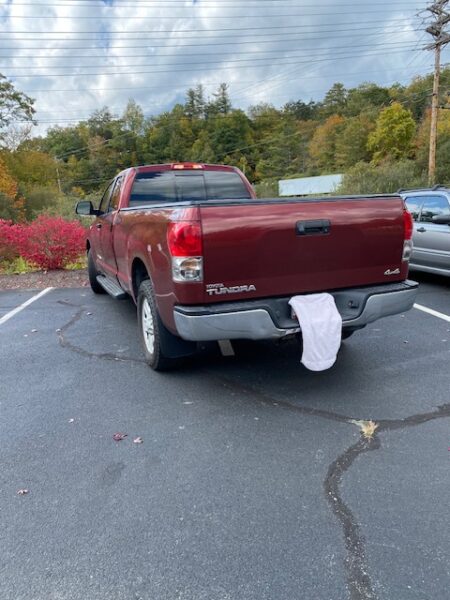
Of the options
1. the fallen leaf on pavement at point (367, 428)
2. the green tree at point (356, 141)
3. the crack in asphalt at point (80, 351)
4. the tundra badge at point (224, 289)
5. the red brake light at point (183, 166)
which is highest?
the green tree at point (356, 141)

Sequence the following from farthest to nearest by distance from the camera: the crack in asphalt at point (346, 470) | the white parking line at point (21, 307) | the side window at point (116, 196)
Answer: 1. the white parking line at point (21, 307)
2. the side window at point (116, 196)
3. the crack in asphalt at point (346, 470)

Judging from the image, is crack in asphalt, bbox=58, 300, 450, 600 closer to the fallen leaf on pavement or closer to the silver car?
the fallen leaf on pavement

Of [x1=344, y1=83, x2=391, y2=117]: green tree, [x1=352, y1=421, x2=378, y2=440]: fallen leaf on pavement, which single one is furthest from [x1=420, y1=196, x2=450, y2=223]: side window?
[x1=344, y1=83, x2=391, y2=117]: green tree

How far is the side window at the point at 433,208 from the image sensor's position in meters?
7.82

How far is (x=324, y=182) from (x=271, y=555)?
55212 millimetres

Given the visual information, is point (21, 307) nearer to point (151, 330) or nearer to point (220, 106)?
point (151, 330)

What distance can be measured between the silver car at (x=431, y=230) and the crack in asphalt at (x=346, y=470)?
15.3 feet

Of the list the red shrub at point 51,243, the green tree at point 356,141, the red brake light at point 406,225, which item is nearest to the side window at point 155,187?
the red brake light at point 406,225

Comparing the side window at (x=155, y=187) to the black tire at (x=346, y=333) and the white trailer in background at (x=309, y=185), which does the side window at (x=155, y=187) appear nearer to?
the black tire at (x=346, y=333)

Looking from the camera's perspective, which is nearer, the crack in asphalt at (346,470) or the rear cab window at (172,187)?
the crack in asphalt at (346,470)

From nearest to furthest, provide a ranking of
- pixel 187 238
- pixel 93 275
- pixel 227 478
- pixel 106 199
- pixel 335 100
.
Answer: pixel 227 478 < pixel 187 238 < pixel 106 199 < pixel 93 275 < pixel 335 100

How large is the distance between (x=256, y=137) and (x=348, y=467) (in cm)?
9901

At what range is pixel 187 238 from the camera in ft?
10.5

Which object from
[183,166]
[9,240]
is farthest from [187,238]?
[9,240]
